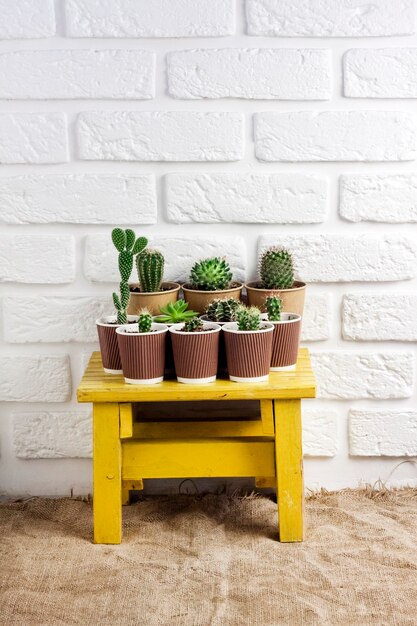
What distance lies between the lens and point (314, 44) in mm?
2055

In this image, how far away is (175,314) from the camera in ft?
6.38

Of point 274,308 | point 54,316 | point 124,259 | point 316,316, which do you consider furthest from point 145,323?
point 316,316

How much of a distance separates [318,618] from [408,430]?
70 cm

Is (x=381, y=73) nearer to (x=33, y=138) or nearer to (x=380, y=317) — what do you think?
(x=380, y=317)

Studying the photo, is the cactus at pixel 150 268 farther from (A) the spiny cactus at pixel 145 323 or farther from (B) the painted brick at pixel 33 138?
(B) the painted brick at pixel 33 138

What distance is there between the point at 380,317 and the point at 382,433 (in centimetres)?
30

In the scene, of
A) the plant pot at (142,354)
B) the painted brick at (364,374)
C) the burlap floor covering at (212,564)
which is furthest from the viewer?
the painted brick at (364,374)

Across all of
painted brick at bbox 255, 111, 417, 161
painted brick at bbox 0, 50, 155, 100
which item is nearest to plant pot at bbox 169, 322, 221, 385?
painted brick at bbox 255, 111, 417, 161

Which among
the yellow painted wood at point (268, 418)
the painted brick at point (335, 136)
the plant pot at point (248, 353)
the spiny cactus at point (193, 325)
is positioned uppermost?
the painted brick at point (335, 136)

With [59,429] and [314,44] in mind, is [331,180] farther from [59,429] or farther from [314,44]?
[59,429]

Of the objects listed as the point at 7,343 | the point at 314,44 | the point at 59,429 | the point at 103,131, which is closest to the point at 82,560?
the point at 59,429

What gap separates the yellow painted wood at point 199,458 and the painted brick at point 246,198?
1.80 ft

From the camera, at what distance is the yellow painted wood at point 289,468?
74.4 inches

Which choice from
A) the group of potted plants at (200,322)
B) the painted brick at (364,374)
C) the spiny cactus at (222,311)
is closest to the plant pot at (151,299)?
the group of potted plants at (200,322)
